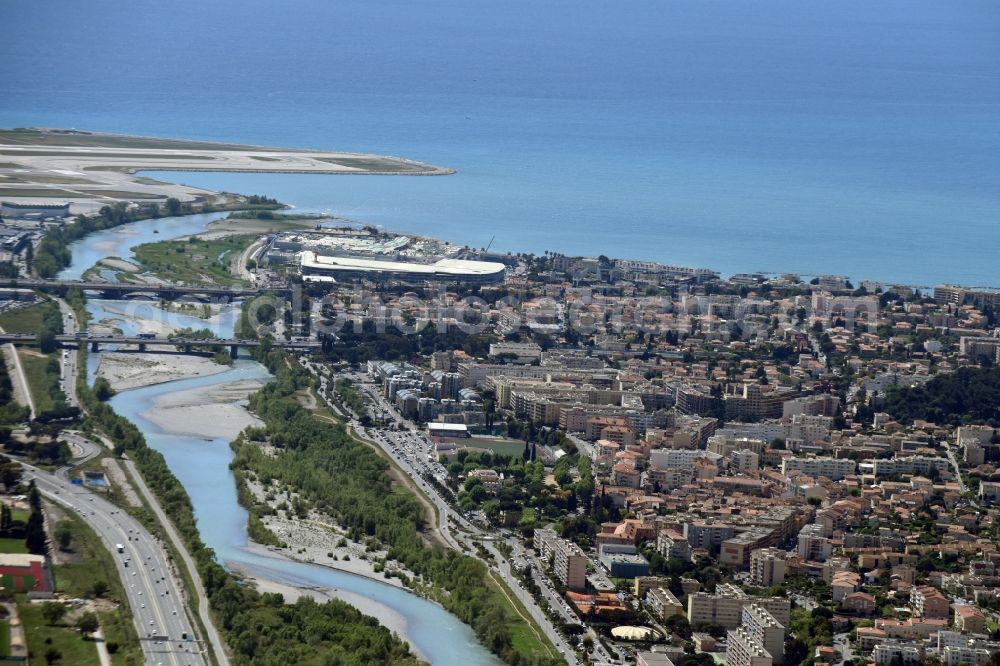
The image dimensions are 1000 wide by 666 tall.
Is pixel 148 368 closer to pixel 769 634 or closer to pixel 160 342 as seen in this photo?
pixel 160 342

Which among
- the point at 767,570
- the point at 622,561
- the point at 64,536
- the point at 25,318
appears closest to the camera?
the point at 64,536

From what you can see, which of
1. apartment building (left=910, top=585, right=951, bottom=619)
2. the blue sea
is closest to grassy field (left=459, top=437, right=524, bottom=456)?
apartment building (left=910, top=585, right=951, bottom=619)

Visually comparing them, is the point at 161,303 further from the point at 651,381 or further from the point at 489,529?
the point at 489,529

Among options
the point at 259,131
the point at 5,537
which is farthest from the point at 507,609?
the point at 259,131

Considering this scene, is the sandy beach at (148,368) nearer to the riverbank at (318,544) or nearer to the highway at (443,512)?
the highway at (443,512)

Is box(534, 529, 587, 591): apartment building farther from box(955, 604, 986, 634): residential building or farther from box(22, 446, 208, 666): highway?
box(22, 446, 208, 666): highway

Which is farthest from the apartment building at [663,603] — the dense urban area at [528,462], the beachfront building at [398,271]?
the beachfront building at [398,271]

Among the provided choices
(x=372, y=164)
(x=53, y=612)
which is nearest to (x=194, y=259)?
(x=372, y=164)
